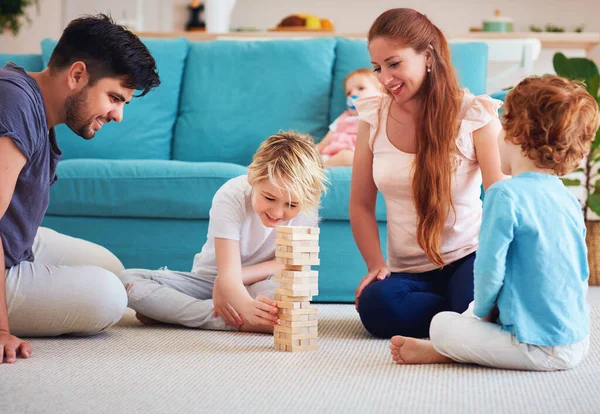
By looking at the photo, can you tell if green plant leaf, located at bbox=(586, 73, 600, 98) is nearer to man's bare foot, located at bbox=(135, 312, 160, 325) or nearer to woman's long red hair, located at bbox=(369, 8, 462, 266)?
woman's long red hair, located at bbox=(369, 8, 462, 266)

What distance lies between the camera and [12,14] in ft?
17.9

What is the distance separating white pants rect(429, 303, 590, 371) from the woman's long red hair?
37 centimetres

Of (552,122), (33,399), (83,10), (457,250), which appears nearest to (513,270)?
(552,122)

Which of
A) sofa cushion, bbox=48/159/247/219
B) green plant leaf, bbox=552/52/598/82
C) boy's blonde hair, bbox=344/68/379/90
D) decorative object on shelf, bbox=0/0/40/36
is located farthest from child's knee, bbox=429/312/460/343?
decorative object on shelf, bbox=0/0/40/36

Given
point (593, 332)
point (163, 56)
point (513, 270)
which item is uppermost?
point (163, 56)

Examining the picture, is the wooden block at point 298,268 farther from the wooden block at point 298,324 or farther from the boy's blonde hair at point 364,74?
the boy's blonde hair at point 364,74

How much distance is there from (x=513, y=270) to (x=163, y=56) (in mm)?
2299

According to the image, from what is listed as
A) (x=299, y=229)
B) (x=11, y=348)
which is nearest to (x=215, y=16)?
(x=299, y=229)

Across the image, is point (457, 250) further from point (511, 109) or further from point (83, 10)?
point (83, 10)

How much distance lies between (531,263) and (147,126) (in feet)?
7.13

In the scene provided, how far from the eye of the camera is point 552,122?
1.54 m

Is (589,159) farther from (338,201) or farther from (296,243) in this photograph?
(296,243)

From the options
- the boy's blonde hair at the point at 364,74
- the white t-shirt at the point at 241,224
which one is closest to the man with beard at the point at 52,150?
the white t-shirt at the point at 241,224

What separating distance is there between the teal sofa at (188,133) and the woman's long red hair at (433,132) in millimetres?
694
